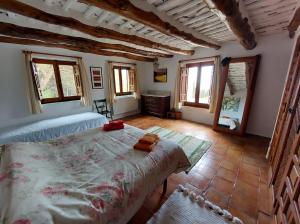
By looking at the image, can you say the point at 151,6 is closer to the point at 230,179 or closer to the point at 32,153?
the point at 32,153

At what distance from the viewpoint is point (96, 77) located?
429 centimetres

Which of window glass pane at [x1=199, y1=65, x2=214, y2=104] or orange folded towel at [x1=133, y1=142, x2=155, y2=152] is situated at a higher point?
window glass pane at [x1=199, y1=65, x2=214, y2=104]

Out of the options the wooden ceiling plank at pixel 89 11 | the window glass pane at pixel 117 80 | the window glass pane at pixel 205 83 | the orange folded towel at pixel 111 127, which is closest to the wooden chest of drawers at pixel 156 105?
the window glass pane at pixel 117 80

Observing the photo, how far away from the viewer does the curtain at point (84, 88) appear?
3.84 m

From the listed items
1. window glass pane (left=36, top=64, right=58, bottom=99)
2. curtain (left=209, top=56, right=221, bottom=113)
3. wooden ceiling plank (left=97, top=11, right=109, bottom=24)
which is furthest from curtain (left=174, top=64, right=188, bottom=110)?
window glass pane (left=36, top=64, right=58, bottom=99)

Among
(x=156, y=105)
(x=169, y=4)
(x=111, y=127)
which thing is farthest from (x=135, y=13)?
(x=156, y=105)

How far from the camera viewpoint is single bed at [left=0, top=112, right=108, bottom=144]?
2.48m

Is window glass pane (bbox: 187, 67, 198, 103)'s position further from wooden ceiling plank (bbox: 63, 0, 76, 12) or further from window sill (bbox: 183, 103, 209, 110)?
wooden ceiling plank (bbox: 63, 0, 76, 12)

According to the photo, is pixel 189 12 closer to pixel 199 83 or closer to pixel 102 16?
pixel 102 16

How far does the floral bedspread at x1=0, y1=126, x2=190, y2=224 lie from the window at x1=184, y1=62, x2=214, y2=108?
3132 mm

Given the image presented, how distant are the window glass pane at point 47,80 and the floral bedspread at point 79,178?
2.52 m

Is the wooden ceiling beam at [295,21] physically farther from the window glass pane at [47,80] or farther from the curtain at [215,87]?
the window glass pane at [47,80]

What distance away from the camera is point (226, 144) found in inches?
120

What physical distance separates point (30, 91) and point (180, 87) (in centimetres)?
416
